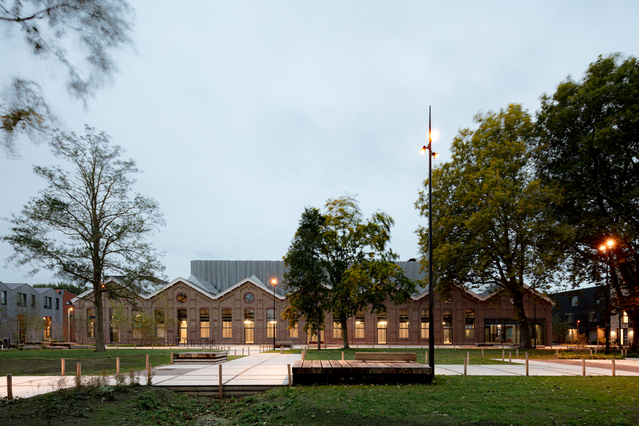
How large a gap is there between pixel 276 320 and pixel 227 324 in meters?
7.08

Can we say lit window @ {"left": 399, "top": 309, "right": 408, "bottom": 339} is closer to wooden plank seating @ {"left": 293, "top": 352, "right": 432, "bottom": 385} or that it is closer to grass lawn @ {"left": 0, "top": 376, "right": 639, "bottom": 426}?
grass lawn @ {"left": 0, "top": 376, "right": 639, "bottom": 426}

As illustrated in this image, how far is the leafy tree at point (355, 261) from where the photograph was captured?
3772 cm

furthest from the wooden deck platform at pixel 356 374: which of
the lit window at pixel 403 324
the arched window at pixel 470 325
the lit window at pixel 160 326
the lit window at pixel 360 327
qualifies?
the lit window at pixel 160 326

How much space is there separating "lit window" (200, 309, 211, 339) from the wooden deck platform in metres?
47.7

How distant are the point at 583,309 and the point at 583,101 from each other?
54.1 metres

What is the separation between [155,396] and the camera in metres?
11.5

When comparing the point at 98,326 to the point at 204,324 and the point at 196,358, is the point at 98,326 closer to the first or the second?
the point at 196,358

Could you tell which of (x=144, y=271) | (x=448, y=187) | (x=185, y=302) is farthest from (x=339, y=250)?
(x=185, y=302)

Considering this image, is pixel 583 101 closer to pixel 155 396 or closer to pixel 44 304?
pixel 155 396

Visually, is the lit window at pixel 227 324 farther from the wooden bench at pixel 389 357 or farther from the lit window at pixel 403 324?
the wooden bench at pixel 389 357

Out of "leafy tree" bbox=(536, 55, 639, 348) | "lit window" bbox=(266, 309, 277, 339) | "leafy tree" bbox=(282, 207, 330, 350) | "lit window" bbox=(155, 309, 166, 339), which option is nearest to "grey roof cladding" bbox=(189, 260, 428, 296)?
"lit window" bbox=(266, 309, 277, 339)

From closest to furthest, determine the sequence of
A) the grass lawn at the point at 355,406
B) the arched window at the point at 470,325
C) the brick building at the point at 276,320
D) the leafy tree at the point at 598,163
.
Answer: the grass lawn at the point at 355,406 → the leafy tree at the point at 598,163 → the brick building at the point at 276,320 → the arched window at the point at 470,325

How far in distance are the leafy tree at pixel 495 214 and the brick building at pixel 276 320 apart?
54.1ft

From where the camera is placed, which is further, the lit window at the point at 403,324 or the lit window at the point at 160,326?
the lit window at the point at 160,326
